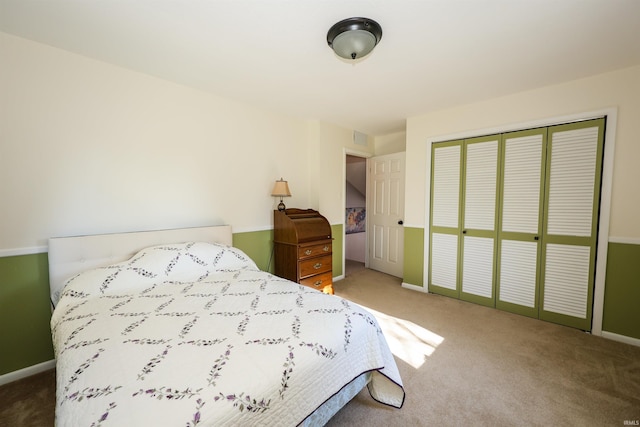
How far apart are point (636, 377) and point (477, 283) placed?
1327 millimetres

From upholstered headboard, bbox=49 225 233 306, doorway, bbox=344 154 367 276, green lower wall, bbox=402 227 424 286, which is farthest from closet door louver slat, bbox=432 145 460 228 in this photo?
upholstered headboard, bbox=49 225 233 306

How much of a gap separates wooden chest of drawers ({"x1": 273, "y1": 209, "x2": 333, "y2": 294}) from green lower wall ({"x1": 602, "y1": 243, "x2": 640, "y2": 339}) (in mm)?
2617

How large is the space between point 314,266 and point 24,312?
238 cm

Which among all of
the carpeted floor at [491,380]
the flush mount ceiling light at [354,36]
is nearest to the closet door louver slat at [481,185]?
the carpeted floor at [491,380]

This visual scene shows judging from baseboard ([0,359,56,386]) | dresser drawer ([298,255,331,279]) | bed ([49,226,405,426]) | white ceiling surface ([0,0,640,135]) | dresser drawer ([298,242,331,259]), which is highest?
white ceiling surface ([0,0,640,135])

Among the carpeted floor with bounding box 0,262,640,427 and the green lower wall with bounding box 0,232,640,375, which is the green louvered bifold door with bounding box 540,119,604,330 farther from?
the carpeted floor with bounding box 0,262,640,427

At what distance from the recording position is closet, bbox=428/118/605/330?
237 centimetres

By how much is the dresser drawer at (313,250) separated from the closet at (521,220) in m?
1.40

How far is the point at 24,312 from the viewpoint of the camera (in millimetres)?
1812

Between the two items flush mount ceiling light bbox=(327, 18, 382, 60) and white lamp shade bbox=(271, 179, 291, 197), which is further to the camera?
white lamp shade bbox=(271, 179, 291, 197)

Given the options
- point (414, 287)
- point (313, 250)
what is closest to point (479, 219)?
point (414, 287)

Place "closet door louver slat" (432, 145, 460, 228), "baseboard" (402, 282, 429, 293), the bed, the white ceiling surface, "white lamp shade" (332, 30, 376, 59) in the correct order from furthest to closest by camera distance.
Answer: "baseboard" (402, 282, 429, 293) < "closet door louver slat" (432, 145, 460, 228) < "white lamp shade" (332, 30, 376, 59) < the white ceiling surface < the bed

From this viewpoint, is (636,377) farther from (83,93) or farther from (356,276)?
(83,93)

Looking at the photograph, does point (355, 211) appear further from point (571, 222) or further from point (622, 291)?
point (622, 291)
